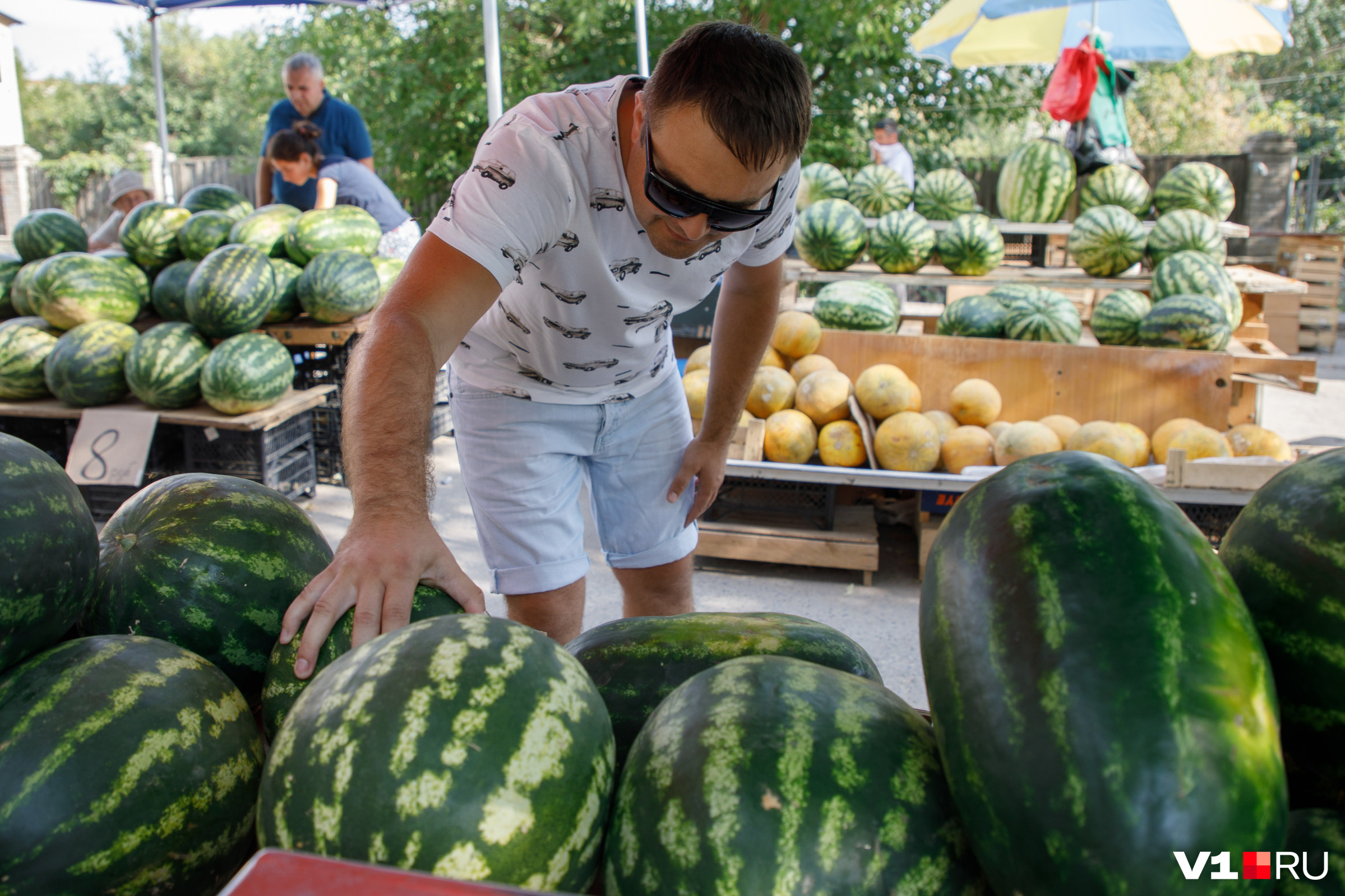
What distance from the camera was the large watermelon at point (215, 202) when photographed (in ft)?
18.6

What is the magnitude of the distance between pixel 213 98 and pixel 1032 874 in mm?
41714

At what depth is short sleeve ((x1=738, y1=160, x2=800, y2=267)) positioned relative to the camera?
6.82 ft

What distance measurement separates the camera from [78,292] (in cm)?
460

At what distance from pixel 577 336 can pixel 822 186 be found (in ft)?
15.9

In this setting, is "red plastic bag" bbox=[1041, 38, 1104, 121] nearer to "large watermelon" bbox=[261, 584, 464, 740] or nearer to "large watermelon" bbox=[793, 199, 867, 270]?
"large watermelon" bbox=[793, 199, 867, 270]

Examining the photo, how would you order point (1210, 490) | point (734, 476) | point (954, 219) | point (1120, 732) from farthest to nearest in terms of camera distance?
point (954, 219)
point (734, 476)
point (1210, 490)
point (1120, 732)

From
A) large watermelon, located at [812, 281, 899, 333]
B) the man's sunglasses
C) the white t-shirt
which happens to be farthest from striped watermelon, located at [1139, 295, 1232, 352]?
the man's sunglasses

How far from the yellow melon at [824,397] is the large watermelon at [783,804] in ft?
11.1

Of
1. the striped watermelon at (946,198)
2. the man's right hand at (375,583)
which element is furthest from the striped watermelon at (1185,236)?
the man's right hand at (375,583)

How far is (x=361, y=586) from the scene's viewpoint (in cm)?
110

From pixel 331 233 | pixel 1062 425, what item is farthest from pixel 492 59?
pixel 1062 425

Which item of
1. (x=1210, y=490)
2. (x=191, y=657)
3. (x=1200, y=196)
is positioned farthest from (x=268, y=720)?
(x=1200, y=196)

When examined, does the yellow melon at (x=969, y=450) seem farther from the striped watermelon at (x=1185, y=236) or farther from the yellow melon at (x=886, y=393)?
the striped watermelon at (x=1185, y=236)

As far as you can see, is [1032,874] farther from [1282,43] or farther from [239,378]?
→ [1282,43]
